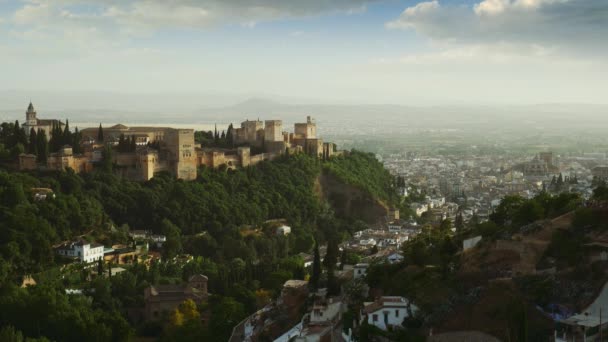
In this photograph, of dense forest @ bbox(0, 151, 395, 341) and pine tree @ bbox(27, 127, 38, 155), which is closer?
dense forest @ bbox(0, 151, 395, 341)

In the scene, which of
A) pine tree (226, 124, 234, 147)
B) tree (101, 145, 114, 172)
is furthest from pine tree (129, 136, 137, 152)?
pine tree (226, 124, 234, 147)

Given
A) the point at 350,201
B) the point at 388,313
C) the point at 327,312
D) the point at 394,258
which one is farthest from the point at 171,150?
the point at 388,313

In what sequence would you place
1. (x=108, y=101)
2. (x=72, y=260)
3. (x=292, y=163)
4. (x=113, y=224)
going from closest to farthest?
(x=72, y=260) → (x=113, y=224) → (x=292, y=163) → (x=108, y=101)

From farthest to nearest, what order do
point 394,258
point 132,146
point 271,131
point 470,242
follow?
1. point 271,131
2. point 132,146
3. point 394,258
4. point 470,242

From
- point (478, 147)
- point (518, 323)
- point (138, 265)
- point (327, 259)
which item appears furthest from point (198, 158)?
point (478, 147)

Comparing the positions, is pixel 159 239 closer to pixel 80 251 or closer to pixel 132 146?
pixel 80 251

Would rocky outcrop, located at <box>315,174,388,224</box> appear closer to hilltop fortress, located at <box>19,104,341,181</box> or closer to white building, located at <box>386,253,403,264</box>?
hilltop fortress, located at <box>19,104,341,181</box>

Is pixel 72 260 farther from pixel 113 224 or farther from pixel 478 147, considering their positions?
pixel 478 147
